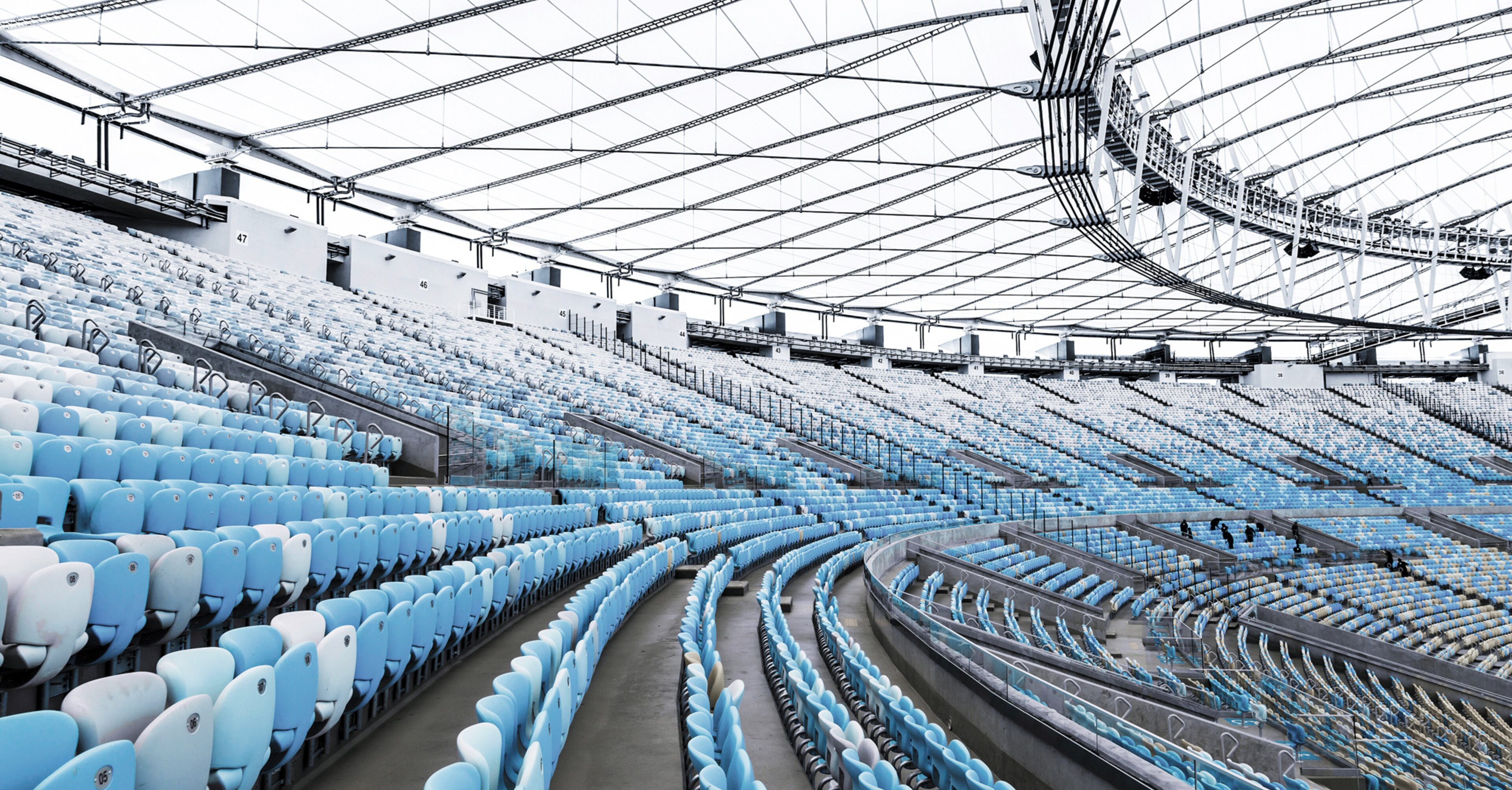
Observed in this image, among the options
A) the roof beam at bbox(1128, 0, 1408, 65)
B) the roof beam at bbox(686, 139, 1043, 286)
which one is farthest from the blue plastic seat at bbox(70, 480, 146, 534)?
the roof beam at bbox(686, 139, 1043, 286)

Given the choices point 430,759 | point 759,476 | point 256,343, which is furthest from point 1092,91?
point 430,759

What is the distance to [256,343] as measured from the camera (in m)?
13.6

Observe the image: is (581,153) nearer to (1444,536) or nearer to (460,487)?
(460,487)

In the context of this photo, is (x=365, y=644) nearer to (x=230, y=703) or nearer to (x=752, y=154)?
(x=230, y=703)

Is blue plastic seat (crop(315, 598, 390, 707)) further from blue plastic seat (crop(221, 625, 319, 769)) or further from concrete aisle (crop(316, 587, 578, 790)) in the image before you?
blue plastic seat (crop(221, 625, 319, 769))

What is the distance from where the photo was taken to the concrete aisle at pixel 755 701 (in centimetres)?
441

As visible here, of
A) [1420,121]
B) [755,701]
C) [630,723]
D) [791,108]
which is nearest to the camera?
[630,723]

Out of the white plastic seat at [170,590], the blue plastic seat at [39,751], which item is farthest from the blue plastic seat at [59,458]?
the blue plastic seat at [39,751]

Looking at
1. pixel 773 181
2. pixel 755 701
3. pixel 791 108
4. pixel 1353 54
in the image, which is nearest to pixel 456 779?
pixel 755 701

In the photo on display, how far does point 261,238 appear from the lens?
945 inches

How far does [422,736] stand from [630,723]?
1065 millimetres

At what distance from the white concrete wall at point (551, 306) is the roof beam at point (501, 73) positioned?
32.7ft

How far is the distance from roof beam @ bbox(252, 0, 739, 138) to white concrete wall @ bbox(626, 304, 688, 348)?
15725 mm

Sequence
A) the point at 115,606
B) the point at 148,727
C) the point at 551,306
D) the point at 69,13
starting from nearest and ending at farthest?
the point at 148,727 < the point at 115,606 < the point at 69,13 < the point at 551,306
